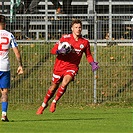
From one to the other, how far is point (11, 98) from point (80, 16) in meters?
3.80

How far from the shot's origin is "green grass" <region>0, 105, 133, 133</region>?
12.3 meters

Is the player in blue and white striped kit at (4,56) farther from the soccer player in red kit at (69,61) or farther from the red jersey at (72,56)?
the red jersey at (72,56)

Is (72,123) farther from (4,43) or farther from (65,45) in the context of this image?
(65,45)

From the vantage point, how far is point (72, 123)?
13867 mm

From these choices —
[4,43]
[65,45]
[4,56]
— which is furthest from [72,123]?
[65,45]

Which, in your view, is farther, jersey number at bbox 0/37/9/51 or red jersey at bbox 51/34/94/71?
red jersey at bbox 51/34/94/71

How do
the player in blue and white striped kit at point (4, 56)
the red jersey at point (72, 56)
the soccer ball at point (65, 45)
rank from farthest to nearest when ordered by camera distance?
the red jersey at point (72, 56) → the soccer ball at point (65, 45) → the player in blue and white striped kit at point (4, 56)

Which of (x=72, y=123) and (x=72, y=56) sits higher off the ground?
(x=72, y=56)

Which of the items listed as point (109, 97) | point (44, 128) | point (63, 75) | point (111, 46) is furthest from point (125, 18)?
point (44, 128)

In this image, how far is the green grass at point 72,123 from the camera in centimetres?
1229

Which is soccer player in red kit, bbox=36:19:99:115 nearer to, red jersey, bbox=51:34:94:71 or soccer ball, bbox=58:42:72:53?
red jersey, bbox=51:34:94:71

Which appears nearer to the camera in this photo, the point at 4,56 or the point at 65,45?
the point at 4,56

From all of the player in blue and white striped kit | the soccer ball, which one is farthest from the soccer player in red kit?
the player in blue and white striped kit

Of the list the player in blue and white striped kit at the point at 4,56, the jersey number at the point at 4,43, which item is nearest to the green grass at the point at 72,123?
the player in blue and white striped kit at the point at 4,56
